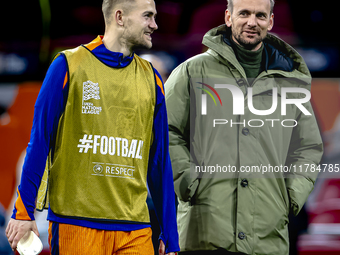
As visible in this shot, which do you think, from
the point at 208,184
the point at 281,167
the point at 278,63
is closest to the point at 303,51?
the point at 278,63

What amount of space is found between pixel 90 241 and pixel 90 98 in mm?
527

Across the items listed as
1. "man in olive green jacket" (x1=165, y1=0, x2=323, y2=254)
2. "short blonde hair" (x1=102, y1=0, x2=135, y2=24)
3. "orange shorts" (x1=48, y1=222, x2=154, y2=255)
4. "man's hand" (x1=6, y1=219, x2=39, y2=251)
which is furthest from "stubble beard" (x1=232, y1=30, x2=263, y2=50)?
"man's hand" (x1=6, y1=219, x2=39, y2=251)

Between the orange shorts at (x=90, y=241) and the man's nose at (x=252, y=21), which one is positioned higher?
the man's nose at (x=252, y=21)

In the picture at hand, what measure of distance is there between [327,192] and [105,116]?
1660mm

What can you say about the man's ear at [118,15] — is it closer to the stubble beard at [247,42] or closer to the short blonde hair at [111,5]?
the short blonde hair at [111,5]

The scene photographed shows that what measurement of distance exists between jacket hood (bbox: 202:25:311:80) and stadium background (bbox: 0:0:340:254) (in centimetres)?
56

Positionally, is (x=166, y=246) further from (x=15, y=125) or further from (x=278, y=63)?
(x=15, y=125)

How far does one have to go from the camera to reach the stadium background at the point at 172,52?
2883mm

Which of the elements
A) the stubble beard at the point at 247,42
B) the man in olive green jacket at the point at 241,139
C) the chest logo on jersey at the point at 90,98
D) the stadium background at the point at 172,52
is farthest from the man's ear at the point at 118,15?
the stadium background at the point at 172,52

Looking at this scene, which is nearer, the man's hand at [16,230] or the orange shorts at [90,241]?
the man's hand at [16,230]

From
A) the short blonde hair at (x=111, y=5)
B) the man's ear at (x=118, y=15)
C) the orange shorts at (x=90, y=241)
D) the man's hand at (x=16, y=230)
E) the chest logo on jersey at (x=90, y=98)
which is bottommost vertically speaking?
the orange shorts at (x=90, y=241)

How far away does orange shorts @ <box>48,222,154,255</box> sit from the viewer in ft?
5.61

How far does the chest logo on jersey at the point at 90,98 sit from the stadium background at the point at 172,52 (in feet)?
3.54

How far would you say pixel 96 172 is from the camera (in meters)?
1.78
